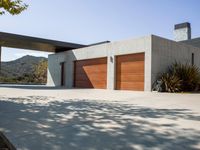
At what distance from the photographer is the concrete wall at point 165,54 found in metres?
14.5

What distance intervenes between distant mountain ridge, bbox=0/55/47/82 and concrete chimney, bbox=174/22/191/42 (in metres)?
23.2

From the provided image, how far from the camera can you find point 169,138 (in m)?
3.73

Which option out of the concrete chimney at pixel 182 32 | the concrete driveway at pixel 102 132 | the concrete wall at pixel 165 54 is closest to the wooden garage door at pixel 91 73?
the concrete wall at pixel 165 54

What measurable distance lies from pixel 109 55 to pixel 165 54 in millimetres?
4106

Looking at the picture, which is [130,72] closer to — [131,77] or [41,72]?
[131,77]

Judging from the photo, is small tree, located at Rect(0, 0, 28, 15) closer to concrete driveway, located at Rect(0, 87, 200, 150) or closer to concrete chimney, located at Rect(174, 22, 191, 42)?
concrete driveway, located at Rect(0, 87, 200, 150)

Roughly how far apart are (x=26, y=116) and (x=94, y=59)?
13104mm

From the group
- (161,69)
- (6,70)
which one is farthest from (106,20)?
(6,70)

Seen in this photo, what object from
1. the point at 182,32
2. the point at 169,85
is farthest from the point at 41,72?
the point at 169,85

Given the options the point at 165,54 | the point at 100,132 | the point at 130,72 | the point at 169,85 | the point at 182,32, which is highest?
the point at 182,32

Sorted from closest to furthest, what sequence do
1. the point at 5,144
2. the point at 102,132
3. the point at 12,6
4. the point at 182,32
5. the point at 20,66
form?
the point at 5,144 < the point at 102,132 < the point at 12,6 < the point at 182,32 < the point at 20,66

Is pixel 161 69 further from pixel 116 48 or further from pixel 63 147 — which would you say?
pixel 63 147

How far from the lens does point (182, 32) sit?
3216 centimetres

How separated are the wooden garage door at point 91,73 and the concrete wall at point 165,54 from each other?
14.6 feet
